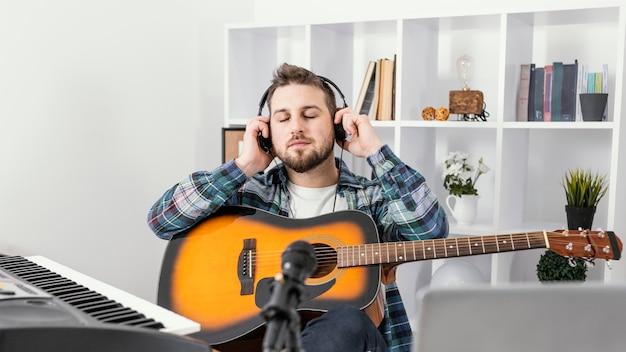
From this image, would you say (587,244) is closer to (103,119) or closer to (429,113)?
(429,113)

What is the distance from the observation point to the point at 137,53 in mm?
3012

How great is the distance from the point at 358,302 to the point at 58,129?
145 cm

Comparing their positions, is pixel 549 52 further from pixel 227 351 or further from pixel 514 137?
pixel 227 351

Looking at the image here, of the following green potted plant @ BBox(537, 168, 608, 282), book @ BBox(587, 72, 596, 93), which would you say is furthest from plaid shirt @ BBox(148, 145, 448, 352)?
book @ BBox(587, 72, 596, 93)

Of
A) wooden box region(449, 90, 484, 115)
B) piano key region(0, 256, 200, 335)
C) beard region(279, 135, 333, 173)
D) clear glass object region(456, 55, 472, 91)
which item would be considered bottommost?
piano key region(0, 256, 200, 335)

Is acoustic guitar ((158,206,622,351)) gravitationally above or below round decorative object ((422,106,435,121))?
below

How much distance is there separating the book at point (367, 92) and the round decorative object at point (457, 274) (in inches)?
28.0

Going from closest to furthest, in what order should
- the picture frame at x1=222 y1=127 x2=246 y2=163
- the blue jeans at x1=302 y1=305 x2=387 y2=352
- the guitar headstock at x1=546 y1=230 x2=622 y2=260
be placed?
the blue jeans at x1=302 y1=305 x2=387 y2=352
the guitar headstock at x1=546 y1=230 x2=622 y2=260
the picture frame at x1=222 y1=127 x2=246 y2=163

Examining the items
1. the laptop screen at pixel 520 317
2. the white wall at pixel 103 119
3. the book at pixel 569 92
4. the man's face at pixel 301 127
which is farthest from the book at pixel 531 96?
the laptop screen at pixel 520 317

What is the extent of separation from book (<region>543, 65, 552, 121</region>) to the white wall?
1.52 m

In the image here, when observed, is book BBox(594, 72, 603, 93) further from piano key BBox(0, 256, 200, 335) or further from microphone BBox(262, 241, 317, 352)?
microphone BBox(262, 241, 317, 352)

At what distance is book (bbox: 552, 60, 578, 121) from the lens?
2.58 metres

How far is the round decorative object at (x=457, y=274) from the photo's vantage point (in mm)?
2695

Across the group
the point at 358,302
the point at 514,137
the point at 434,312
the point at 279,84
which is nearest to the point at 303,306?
the point at 358,302
